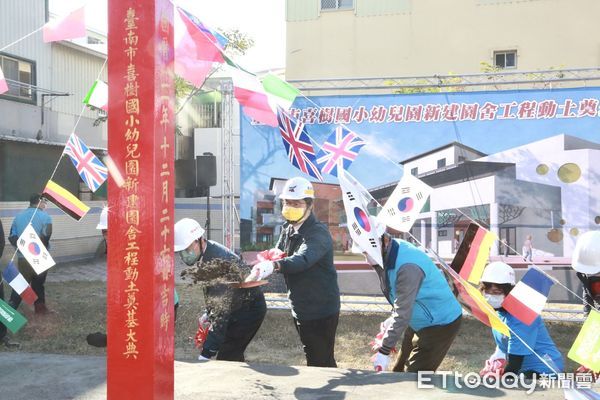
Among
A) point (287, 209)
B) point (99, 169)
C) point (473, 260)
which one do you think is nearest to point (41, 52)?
point (99, 169)

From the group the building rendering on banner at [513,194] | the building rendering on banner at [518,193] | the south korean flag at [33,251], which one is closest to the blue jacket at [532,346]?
the building rendering on banner at [513,194]

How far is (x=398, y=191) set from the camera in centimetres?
457

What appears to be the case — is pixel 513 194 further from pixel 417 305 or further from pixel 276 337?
pixel 417 305

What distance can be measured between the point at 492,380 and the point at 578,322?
4805 millimetres

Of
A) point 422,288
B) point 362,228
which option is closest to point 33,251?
point 362,228

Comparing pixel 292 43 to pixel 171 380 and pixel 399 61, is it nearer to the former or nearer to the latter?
pixel 399 61

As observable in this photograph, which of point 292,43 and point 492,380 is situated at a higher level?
point 292,43

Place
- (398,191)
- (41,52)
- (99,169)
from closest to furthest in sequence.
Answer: (398,191) → (99,169) → (41,52)

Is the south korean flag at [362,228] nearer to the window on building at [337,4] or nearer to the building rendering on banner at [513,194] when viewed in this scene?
the building rendering on banner at [513,194]

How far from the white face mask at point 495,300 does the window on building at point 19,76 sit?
42.8 feet

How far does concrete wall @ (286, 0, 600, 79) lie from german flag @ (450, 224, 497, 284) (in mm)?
12858

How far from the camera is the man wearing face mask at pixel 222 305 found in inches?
171

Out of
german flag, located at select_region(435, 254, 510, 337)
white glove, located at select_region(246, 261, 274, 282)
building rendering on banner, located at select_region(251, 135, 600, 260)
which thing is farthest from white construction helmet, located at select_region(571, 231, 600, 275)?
building rendering on banner, located at select_region(251, 135, 600, 260)

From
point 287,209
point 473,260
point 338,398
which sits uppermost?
point 287,209
